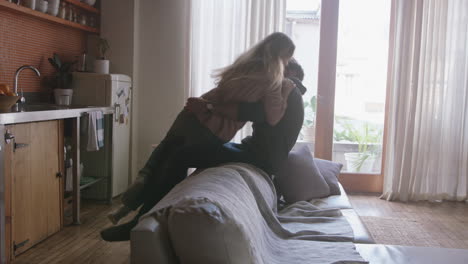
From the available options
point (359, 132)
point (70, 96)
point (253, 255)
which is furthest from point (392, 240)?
point (70, 96)

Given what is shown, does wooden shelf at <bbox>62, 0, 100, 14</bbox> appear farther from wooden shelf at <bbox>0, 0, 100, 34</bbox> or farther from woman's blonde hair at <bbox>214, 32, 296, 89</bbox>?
woman's blonde hair at <bbox>214, 32, 296, 89</bbox>

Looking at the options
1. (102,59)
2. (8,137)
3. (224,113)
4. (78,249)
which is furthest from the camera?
(102,59)

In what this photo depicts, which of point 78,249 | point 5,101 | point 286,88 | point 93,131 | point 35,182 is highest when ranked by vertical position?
point 286,88

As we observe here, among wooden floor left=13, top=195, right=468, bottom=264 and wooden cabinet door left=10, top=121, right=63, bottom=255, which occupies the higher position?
wooden cabinet door left=10, top=121, right=63, bottom=255

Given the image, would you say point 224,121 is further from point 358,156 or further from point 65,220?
point 358,156

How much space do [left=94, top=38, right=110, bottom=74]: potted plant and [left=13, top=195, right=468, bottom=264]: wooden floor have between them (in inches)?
48.0

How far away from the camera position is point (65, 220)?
11.2 ft

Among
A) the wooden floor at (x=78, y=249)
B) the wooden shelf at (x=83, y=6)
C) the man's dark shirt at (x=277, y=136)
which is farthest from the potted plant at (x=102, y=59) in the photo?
the man's dark shirt at (x=277, y=136)

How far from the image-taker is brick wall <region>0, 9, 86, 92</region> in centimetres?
331

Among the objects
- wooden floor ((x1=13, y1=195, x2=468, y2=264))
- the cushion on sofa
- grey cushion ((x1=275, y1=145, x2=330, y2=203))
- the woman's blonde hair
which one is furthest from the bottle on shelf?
the cushion on sofa

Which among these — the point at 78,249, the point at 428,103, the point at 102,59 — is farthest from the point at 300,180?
the point at 102,59

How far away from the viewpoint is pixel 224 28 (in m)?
4.38

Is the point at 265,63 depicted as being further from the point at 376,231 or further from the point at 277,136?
the point at 376,231

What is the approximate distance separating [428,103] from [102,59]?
312cm
